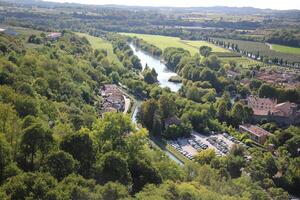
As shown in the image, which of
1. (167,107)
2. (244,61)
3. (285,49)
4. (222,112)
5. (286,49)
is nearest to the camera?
(167,107)

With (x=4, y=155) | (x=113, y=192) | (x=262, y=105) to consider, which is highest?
(x=4, y=155)

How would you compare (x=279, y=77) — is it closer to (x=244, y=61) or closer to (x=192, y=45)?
(x=244, y=61)

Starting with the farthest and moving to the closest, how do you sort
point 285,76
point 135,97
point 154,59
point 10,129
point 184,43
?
point 184,43, point 154,59, point 285,76, point 135,97, point 10,129

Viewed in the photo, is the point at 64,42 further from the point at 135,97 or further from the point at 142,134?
the point at 142,134

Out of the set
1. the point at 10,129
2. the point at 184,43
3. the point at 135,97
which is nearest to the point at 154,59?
the point at 184,43

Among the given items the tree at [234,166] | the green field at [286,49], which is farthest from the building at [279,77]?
the tree at [234,166]

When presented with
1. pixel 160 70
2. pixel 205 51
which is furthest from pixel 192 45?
pixel 160 70
